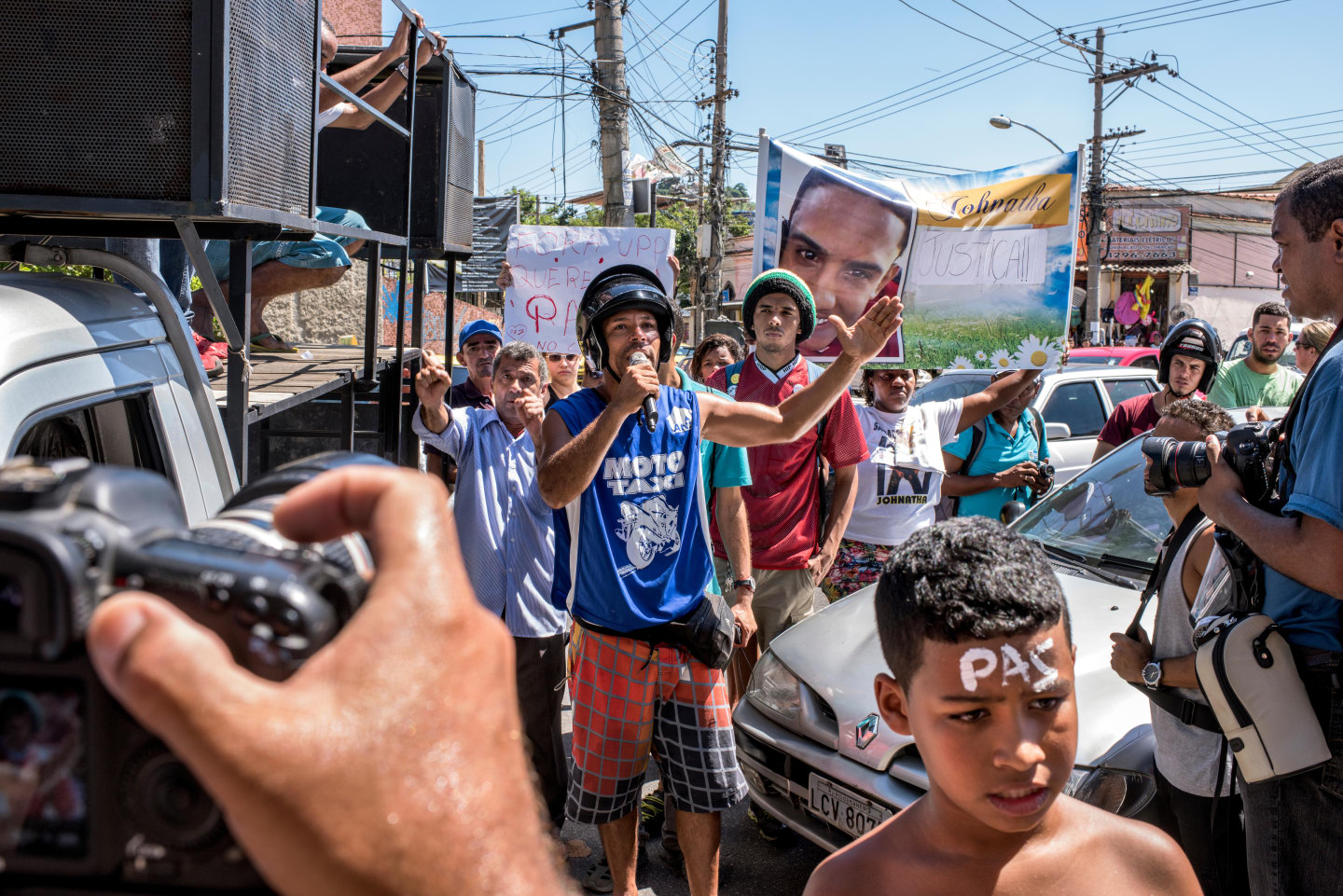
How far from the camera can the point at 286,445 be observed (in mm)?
5254

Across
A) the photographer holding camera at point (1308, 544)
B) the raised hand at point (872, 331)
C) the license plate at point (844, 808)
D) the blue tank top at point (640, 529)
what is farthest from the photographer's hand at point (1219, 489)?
the blue tank top at point (640, 529)

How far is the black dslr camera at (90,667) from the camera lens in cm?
60

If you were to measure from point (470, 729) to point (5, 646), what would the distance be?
276 millimetres

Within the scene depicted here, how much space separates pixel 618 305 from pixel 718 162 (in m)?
20.6

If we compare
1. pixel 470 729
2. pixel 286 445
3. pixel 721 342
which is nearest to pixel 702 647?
pixel 470 729

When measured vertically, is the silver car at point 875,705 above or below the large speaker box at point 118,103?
below

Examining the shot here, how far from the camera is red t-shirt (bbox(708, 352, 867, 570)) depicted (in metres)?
4.39

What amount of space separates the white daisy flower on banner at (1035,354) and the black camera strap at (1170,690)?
8.12ft

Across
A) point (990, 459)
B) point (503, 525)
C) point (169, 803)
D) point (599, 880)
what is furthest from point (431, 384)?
point (169, 803)

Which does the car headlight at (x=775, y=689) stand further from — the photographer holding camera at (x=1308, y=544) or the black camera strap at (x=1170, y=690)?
the photographer holding camera at (x=1308, y=544)

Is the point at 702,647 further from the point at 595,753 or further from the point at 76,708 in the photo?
the point at 76,708

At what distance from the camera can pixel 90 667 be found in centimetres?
61

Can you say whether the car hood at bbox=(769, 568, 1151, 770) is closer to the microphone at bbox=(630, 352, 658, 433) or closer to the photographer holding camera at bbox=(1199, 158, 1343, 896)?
the photographer holding camera at bbox=(1199, 158, 1343, 896)

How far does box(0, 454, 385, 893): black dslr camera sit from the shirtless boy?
1.21 m
